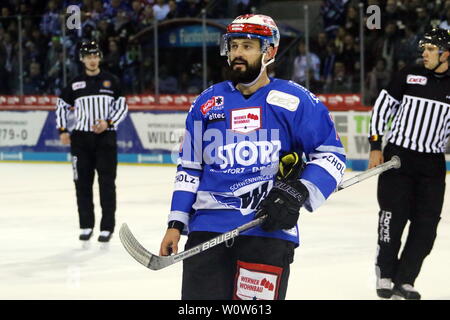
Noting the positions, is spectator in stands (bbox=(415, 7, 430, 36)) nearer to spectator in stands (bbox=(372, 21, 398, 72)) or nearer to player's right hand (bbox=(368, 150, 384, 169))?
spectator in stands (bbox=(372, 21, 398, 72))

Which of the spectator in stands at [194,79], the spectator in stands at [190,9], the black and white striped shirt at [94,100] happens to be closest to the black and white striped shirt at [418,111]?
the black and white striped shirt at [94,100]

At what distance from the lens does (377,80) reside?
12844mm

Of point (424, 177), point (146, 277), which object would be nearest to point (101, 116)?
point (146, 277)

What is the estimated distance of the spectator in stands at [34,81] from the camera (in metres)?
15.6

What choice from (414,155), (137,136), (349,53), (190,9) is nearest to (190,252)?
(414,155)

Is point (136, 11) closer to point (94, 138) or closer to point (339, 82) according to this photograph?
point (339, 82)

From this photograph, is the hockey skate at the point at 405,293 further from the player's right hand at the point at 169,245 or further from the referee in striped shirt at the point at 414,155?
the player's right hand at the point at 169,245

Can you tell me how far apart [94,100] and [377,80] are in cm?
607

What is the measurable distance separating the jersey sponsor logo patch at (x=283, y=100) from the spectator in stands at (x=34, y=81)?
1255 cm

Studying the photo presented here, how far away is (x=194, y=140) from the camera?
11.3ft

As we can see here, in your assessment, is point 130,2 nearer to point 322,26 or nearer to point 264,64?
point 322,26

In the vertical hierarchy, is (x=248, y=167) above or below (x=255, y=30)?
below

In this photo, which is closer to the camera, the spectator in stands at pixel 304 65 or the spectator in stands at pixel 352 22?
the spectator in stands at pixel 352 22
